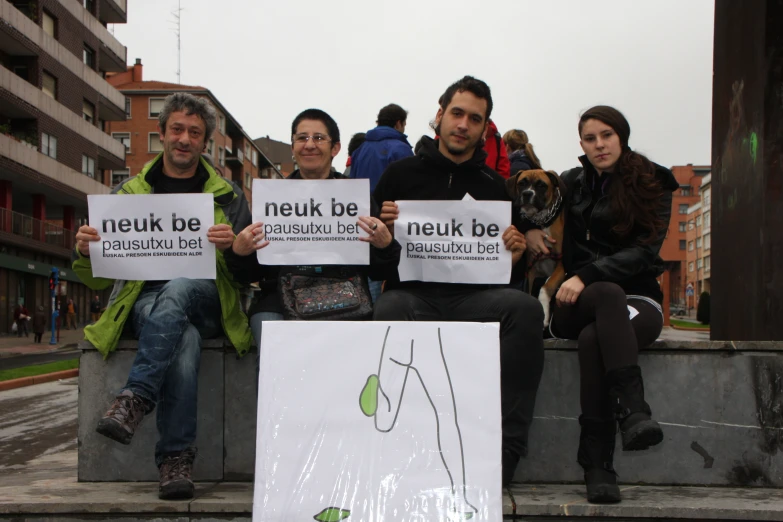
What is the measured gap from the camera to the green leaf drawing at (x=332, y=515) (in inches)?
113

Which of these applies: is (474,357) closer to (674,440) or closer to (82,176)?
(674,440)

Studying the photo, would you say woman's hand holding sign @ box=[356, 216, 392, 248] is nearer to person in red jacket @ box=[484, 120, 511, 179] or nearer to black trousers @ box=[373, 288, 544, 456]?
black trousers @ box=[373, 288, 544, 456]

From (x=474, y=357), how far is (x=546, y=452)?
3.39 ft

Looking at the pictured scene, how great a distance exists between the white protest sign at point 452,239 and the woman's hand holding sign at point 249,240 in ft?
2.17

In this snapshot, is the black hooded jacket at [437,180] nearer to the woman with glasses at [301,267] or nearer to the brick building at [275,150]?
the woman with glasses at [301,267]

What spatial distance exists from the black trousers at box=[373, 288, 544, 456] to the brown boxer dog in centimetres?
55

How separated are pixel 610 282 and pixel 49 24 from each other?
3767 centimetres

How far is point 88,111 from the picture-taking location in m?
40.2

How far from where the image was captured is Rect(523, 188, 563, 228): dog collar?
4271 millimetres

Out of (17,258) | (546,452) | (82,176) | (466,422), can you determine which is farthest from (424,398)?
(82,176)

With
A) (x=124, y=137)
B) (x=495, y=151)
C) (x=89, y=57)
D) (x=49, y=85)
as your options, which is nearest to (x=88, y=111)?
(x=89, y=57)

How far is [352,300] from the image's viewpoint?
3.77m

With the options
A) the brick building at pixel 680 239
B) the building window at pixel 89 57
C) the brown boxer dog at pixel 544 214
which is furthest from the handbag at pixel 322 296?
the brick building at pixel 680 239

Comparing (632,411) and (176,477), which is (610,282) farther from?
(176,477)
